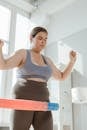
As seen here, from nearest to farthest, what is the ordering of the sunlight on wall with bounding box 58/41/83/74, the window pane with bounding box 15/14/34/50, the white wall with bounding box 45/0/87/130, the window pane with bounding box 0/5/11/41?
1. the white wall with bounding box 45/0/87/130
2. the sunlight on wall with bounding box 58/41/83/74
3. the window pane with bounding box 0/5/11/41
4. the window pane with bounding box 15/14/34/50

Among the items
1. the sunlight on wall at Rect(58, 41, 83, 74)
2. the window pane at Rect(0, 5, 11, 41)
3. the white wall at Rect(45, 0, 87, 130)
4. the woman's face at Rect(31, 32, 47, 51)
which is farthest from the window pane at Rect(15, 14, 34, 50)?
the woman's face at Rect(31, 32, 47, 51)

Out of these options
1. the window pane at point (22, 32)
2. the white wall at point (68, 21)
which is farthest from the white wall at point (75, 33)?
the window pane at point (22, 32)

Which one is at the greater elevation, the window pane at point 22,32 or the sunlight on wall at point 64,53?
the window pane at point 22,32

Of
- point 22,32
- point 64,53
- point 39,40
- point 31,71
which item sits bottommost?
point 31,71

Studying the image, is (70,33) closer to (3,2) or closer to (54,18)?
(54,18)

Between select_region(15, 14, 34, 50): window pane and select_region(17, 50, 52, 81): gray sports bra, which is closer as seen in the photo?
select_region(17, 50, 52, 81): gray sports bra

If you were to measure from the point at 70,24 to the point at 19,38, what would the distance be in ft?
2.76

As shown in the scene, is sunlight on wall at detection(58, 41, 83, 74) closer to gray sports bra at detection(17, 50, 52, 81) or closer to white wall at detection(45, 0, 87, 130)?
white wall at detection(45, 0, 87, 130)

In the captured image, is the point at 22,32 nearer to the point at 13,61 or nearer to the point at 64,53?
the point at 64,53

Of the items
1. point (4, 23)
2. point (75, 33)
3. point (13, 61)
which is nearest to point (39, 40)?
point (13, 61)

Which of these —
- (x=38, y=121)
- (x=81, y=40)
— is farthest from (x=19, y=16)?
(x=38, y=121)

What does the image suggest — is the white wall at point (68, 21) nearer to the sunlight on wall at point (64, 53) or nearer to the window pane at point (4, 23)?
the sunlight on wall at point (64, 53)

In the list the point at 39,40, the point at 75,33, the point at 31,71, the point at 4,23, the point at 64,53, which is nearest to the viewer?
the point at 31,71

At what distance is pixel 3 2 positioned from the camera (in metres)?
3.46
